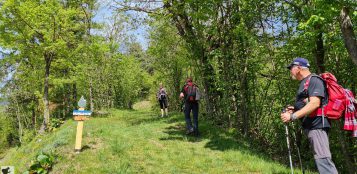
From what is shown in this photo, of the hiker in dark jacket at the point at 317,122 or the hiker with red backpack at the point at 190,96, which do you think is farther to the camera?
the hiker with red backpack at the point at 190,96

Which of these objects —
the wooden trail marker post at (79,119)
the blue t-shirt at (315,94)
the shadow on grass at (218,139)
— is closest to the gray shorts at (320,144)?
the blue t-shirt at (315,94)

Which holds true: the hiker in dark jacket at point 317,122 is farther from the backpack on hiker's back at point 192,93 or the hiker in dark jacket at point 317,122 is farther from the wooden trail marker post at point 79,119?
the backpack on hiker's back at point 192,93

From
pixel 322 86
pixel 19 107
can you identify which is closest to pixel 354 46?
pixel 322 86

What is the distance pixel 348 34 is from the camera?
23.5 feet

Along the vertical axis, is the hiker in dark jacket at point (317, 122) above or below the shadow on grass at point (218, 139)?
above

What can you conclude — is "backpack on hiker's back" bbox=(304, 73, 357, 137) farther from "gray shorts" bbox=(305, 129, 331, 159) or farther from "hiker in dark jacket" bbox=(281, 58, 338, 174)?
"gray shorts" bbox=(305, 129, 331, 159)

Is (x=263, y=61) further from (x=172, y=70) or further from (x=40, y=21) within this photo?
(x=172, y=70)

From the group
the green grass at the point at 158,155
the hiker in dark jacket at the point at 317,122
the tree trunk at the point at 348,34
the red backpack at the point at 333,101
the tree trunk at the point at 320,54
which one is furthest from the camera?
the tree trunk at the point at 320,54

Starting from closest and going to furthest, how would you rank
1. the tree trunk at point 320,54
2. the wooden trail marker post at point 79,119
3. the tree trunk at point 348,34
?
the tree trunk at point 348,34 < the tree trunk at point 320,54 < the wooden trail marker post at point 79,119

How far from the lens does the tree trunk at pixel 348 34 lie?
7.10m

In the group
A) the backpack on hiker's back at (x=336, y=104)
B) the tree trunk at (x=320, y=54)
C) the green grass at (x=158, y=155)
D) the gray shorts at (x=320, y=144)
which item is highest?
the tree trunk at (x=320, y=54)

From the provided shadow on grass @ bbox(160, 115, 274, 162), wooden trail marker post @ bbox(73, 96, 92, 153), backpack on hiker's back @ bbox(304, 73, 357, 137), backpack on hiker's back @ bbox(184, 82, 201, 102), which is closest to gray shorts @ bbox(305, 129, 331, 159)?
backpack on hiker's back @ bbox(304, 73, 357, 137)

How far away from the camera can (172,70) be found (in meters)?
32.9

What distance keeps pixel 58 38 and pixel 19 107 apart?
23452mm
